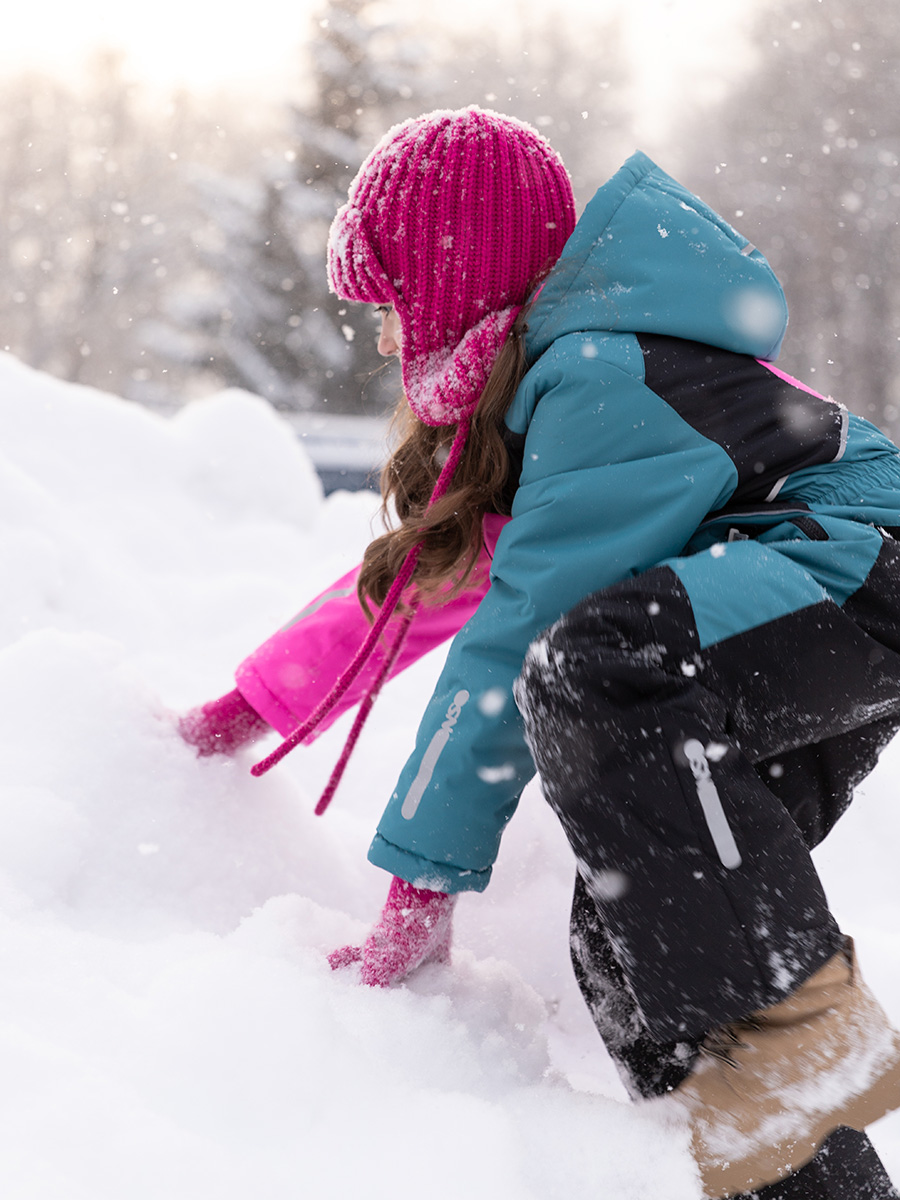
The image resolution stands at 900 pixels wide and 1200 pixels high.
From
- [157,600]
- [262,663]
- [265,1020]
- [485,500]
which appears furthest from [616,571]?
[157,600]

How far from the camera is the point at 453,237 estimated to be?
109 centimetres

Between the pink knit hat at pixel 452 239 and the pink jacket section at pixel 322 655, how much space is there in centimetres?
28

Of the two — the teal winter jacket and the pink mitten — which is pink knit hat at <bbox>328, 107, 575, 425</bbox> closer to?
the teal winter jacket

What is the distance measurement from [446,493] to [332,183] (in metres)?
12.0

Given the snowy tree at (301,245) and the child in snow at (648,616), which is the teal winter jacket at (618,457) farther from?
the snowy tree at (301,245)

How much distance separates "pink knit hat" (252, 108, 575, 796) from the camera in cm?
109

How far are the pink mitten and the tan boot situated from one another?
1.06 feet

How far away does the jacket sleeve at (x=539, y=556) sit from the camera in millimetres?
924

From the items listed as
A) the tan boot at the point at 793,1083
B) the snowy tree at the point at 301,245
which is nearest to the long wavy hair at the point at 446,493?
the tan boot at the point at 793,1083

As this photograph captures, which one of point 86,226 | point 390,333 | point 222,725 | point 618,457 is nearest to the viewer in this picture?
point 618,457

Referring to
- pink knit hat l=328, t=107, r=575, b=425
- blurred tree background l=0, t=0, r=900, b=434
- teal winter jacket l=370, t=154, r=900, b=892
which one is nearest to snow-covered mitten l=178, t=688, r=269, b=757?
teal winter jacket l=370, t=154, r=900, b=892

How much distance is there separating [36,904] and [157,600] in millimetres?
1281

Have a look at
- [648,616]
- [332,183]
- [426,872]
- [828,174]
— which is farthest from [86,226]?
[648,616]

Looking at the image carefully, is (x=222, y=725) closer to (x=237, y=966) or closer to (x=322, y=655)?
(x=322, y=655)
